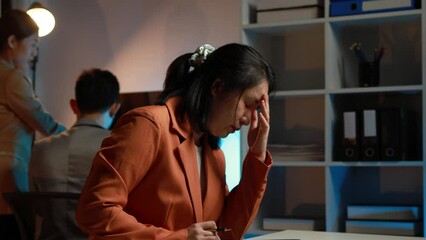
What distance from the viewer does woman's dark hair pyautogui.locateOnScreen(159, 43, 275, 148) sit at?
184cm

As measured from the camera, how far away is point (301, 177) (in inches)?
161

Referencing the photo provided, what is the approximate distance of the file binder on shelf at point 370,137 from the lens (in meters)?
3.52

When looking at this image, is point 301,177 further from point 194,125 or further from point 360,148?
point 194,125

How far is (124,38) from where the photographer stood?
4.73 metres

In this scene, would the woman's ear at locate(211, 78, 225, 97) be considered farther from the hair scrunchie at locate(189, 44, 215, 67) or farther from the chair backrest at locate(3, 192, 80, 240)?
the chair backrest at locate(3, 192, 80, 240)

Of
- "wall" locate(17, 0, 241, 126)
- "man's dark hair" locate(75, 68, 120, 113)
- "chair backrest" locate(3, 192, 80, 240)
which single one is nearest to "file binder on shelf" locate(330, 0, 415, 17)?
"wall" locate(17, 0, 241, 126)

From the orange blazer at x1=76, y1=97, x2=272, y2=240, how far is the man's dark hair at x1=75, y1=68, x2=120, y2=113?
1.72m

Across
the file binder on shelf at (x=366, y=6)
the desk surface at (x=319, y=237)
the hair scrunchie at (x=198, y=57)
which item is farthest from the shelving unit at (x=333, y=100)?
the hair scrunchie at (x=198, y=57)

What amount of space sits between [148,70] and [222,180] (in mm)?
2672

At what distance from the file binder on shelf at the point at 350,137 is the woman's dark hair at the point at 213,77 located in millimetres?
1741

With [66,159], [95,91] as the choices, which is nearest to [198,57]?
[66,159]

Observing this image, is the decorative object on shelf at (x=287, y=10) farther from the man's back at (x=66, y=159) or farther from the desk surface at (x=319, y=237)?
the desk surface at (x=319, y=237)

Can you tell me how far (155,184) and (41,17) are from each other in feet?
9.65

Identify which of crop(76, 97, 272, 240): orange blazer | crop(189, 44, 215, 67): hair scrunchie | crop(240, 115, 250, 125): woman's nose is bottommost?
crop(76, 97, 272, 240): orange blazer
